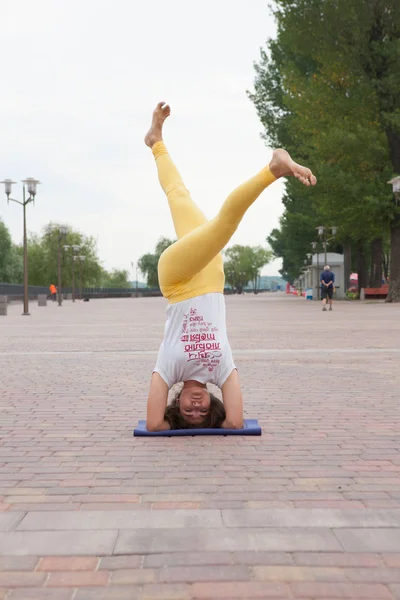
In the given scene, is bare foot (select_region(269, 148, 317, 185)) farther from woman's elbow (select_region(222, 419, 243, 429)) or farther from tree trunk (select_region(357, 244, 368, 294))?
tree trunk (select_region(357, 244, 368, 294))

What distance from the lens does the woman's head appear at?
5.46 meters

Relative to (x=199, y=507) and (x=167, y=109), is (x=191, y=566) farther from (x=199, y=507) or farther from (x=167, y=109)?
(x=167, y=109)

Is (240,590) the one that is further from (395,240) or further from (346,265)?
(346,265)

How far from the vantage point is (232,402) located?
18.0 feet

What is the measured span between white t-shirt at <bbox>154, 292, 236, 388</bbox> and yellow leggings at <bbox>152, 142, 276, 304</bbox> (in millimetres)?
112

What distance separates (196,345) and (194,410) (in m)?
0.53

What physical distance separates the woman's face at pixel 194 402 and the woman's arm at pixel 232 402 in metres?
0.16

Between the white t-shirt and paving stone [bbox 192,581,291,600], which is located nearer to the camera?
paving stone [bbox 192,581,291,600]

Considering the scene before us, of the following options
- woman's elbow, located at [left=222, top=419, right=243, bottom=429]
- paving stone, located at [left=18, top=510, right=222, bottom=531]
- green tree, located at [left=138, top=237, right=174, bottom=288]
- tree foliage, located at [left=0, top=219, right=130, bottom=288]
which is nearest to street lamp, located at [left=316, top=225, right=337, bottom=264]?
woman's elbow, located at [left=222, top=419, right=243, bottom=429]

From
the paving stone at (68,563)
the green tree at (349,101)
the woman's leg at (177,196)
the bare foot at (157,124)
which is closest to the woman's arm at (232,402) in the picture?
the woman's leg at (177,196)

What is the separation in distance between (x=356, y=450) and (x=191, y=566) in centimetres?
237

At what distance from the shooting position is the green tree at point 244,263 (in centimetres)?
14638

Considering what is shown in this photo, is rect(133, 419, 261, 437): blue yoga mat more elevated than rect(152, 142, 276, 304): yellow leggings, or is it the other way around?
rect(152, 142, 276, 304): yellow leggings

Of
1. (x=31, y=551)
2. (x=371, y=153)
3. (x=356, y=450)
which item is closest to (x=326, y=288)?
(x=371, y=153)
